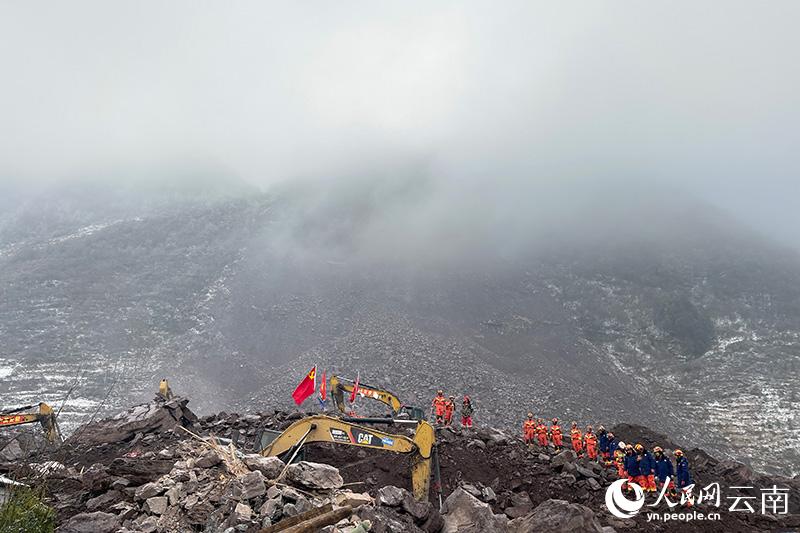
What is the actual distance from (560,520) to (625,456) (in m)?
6.20

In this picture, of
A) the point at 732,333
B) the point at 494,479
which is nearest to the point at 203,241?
the point at 494,479

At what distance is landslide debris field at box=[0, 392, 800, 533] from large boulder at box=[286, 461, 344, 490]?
2 centimetres

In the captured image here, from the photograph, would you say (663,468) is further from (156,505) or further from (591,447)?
(156,505)

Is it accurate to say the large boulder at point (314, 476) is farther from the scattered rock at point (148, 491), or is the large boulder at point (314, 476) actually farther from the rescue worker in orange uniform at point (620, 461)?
the rescue worker in orange uniform at point (620, 461)

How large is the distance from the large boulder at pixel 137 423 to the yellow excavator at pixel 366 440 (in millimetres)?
7998

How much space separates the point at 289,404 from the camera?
2411 cm

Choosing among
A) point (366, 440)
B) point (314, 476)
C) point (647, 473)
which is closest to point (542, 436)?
point (647, 473)

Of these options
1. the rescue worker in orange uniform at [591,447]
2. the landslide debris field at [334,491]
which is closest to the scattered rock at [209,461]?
the landslide debris field at [334,491]

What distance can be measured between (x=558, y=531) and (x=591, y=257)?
46.1 m

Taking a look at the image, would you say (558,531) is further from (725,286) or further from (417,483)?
(725,286)

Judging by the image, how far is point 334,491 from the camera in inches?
273

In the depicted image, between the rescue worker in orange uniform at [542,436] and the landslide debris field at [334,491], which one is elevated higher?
the landslide debris field at [334,491]

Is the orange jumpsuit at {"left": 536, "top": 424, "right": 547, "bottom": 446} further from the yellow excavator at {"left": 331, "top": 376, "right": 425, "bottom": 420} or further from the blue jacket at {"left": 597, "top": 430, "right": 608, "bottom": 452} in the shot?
the yellow excavator at {"left": 331, "top": 376, "right": 425, "bottom": 420}

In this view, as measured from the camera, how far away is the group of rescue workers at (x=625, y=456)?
10.8 meters
